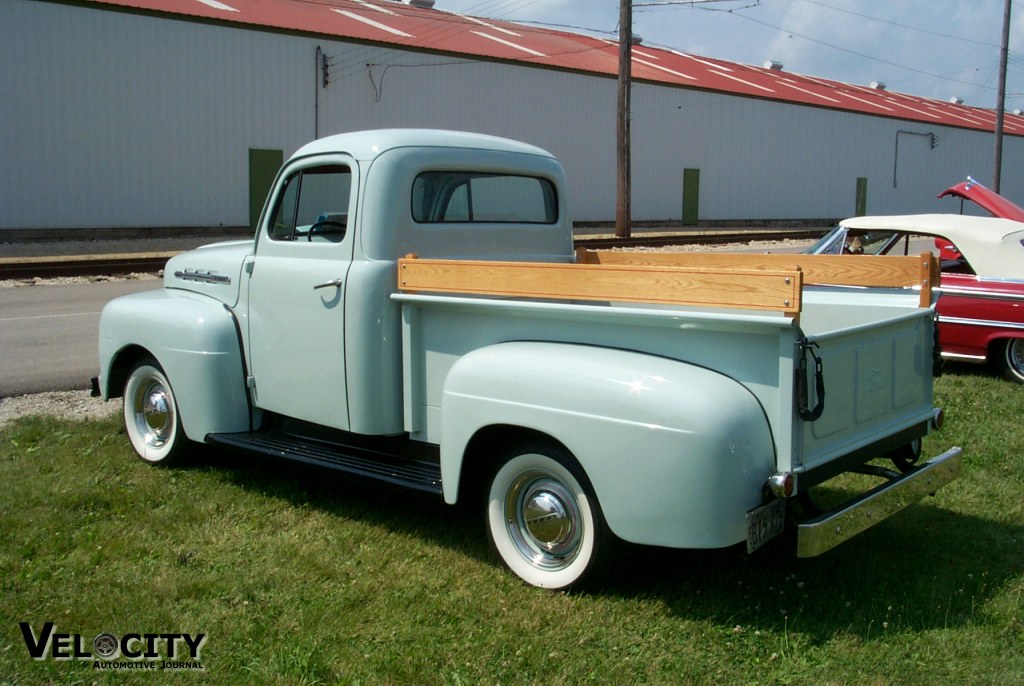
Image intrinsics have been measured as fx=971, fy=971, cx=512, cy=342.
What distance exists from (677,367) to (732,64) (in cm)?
4849

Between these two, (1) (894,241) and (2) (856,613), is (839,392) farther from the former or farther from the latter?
(1) (894,241)

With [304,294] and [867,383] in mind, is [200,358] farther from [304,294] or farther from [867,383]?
[867,383]

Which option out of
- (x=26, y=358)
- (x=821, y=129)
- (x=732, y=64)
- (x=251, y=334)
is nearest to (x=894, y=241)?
(x=251, y=334)

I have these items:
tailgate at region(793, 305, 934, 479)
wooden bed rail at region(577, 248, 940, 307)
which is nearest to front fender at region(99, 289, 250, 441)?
wooden bed rail at region(577, 248, 940, 307)

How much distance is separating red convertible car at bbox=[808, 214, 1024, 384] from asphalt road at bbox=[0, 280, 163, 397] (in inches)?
287

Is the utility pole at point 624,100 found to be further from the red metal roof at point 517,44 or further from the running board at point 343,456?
the running board at point 343,456

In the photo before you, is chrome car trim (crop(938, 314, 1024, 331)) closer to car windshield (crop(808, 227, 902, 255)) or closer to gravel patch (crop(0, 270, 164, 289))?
car windshield (crop(808, 227, 902, 255))

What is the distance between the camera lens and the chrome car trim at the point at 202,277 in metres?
5.68

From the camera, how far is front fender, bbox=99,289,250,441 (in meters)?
5.39

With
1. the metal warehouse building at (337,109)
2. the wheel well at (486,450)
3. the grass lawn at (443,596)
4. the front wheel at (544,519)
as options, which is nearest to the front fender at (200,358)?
the grass lawn at (443,596)

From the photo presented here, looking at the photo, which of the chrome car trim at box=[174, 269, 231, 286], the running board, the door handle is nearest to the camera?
the running board

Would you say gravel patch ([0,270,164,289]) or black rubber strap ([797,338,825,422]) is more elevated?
black rubber strap ([797,338,825,422])

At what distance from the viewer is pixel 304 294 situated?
5.02 m

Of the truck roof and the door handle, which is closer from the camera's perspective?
the door handle
